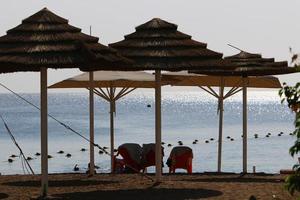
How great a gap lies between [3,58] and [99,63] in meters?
1.29

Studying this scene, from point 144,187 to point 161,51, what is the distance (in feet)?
6.77

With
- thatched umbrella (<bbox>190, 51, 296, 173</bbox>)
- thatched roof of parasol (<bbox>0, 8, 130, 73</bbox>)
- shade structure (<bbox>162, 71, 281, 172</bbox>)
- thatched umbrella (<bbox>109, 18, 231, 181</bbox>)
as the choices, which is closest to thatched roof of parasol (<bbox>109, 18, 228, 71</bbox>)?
thatched umbrella (<bbox>109, 18, 231, 181</bbox>)

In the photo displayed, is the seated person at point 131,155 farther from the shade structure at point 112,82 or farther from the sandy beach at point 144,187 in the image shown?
the sandy beach at point 144,187

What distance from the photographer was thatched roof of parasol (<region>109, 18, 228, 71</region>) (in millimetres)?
13445

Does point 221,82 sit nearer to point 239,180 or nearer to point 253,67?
point 253,67

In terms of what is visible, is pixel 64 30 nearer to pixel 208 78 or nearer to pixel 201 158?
pixel 208 78

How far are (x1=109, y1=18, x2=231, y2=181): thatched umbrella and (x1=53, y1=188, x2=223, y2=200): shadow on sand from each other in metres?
1.23

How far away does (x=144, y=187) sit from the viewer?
13.6 m

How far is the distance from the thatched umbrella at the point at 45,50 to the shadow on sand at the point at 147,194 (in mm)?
559

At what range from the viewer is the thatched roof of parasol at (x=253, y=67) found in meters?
15.6

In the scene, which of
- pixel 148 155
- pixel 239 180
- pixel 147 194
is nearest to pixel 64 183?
pixel 147 194

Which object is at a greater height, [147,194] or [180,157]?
[180,157]

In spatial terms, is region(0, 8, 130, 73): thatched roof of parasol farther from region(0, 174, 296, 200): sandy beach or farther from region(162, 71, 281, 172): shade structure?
region(162, 71, 281, 172): shade structure

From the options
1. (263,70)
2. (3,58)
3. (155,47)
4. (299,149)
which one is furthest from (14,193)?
(299,149)
